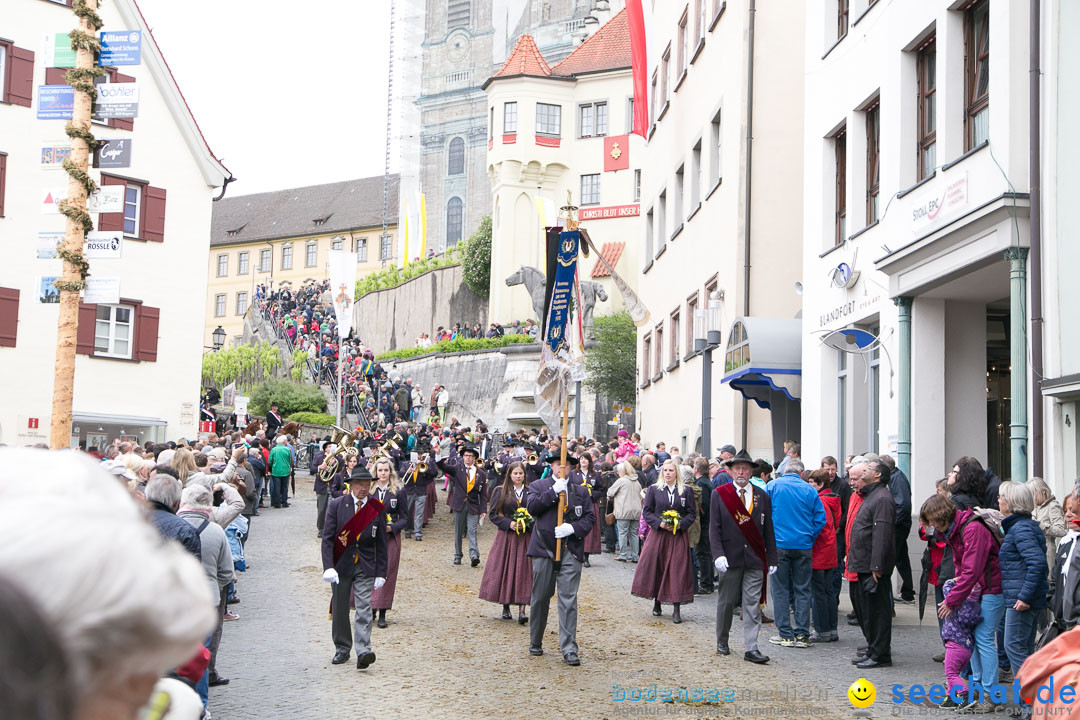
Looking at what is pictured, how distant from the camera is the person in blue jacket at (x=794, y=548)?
13.1 metres

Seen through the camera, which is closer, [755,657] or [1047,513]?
[1047,513]

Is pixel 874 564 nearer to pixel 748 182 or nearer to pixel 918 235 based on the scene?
pixel 918 235

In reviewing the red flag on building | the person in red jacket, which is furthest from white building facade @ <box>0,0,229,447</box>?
the person in red jacket

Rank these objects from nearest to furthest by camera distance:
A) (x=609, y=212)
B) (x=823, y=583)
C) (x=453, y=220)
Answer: (x=823, y=583) < (x=609, y=212) < (x=453, y=220)

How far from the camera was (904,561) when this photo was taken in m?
14.6

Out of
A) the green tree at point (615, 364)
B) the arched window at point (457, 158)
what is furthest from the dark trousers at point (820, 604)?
the arched window at point (457, 158)

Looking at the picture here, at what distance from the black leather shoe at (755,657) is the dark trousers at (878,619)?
960mm

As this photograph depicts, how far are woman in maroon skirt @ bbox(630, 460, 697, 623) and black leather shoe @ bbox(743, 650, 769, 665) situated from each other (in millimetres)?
2978

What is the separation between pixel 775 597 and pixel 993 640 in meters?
4.09

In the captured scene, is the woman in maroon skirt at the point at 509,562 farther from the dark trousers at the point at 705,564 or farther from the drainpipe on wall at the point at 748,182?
the drainpipe on wall at the point at 748,182

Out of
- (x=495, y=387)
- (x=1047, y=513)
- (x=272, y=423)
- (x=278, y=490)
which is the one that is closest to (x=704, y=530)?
(x=1047, y=513)

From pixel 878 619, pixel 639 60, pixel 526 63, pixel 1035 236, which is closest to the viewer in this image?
pixel 878 619

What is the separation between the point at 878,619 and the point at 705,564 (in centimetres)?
667

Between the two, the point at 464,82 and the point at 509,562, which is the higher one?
the point at 464,82
